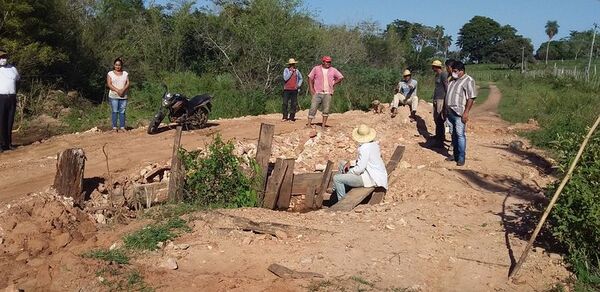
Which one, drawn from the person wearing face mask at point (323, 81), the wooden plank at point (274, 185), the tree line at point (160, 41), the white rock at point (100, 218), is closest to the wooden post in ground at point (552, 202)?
the wooden plank at point (274, 185)

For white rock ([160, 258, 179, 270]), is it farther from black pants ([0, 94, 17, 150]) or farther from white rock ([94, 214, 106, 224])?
black pants ([0, 94, 17, 150])

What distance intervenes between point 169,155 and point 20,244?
352cm

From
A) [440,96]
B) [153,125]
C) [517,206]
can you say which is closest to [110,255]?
[517,206]

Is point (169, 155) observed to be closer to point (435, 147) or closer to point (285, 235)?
point (285, 235)

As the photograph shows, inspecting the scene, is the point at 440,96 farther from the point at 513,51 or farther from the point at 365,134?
the point at 513,51

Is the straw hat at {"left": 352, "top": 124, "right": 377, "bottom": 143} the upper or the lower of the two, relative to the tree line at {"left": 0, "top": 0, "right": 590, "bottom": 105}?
lower

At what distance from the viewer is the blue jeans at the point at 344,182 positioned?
7.92m

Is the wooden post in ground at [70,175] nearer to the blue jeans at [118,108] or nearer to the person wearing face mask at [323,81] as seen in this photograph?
the blue jeans at [118,108]

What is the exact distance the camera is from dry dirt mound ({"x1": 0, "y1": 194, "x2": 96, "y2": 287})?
518 centimetres

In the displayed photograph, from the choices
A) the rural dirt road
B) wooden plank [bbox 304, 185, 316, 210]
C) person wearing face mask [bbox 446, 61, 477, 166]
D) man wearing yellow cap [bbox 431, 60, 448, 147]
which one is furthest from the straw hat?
man wearing yellow cap [bbox 431, 60, 448, 147]

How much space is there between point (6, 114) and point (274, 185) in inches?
189

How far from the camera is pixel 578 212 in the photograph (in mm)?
5059

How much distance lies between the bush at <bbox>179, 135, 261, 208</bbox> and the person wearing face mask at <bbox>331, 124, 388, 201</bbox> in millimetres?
1363

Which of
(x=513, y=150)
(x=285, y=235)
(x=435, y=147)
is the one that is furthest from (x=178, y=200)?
(x=513, y=150)
